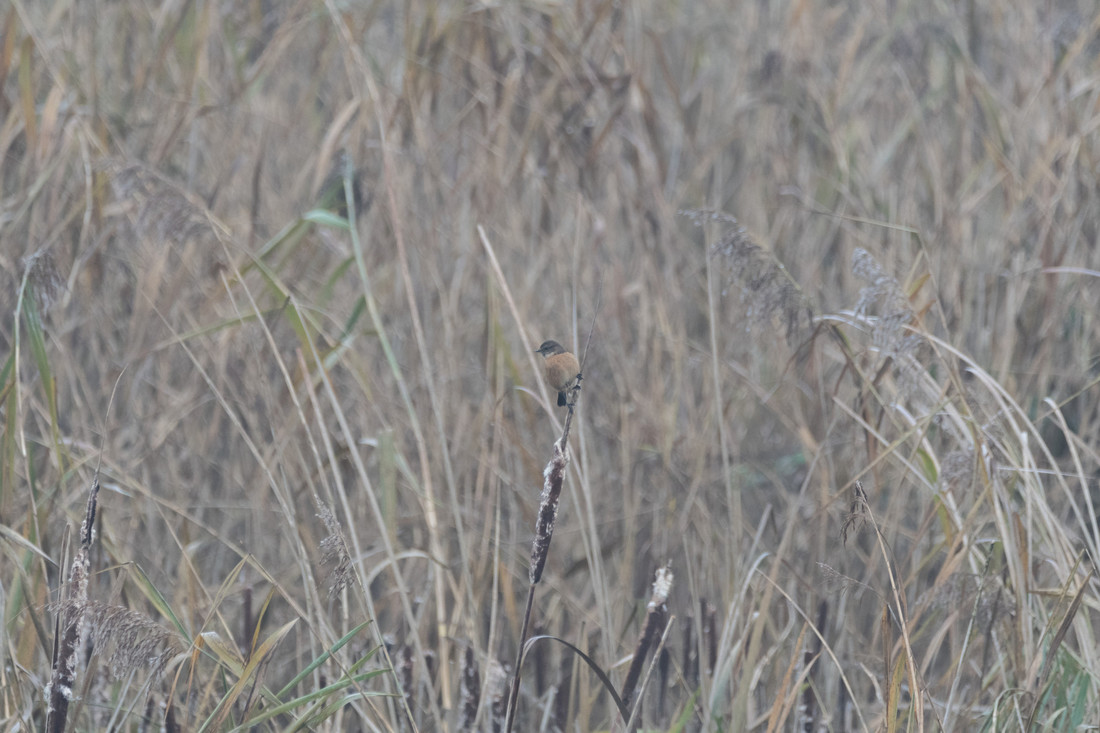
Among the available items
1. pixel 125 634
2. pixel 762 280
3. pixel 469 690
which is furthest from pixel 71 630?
pixel 762 280

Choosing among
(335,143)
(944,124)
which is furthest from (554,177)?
(944,124)

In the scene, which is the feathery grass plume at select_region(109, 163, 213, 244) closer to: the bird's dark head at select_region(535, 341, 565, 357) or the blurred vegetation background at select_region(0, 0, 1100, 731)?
the blurred vegetation background at select_region(0, 0, 1100, 731)

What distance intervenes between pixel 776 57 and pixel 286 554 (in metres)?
1.44

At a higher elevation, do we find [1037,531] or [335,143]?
[335,143]

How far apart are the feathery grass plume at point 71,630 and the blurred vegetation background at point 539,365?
160 mm

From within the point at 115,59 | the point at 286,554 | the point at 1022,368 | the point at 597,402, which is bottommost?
the point at 286,554

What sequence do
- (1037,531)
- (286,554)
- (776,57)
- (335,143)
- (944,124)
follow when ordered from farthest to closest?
(944,124) → (776,57) → (335,143) → (286,554) → (1037,531)

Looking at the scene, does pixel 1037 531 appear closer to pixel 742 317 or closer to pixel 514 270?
pixel 742 317

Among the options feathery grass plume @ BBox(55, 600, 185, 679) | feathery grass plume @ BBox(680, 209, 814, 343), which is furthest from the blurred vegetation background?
feathery grass plume @ BBox(55, 600, 185, 679)

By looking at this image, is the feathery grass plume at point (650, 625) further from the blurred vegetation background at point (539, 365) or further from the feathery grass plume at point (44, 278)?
the feathery grass plume at point (44, 278)

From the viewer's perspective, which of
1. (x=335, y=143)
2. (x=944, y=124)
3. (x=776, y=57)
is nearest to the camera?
(x=335, y=143)

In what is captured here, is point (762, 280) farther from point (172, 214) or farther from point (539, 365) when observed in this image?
point (172, 214)

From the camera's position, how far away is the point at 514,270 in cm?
193

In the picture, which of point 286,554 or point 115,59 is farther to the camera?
point 115,59
